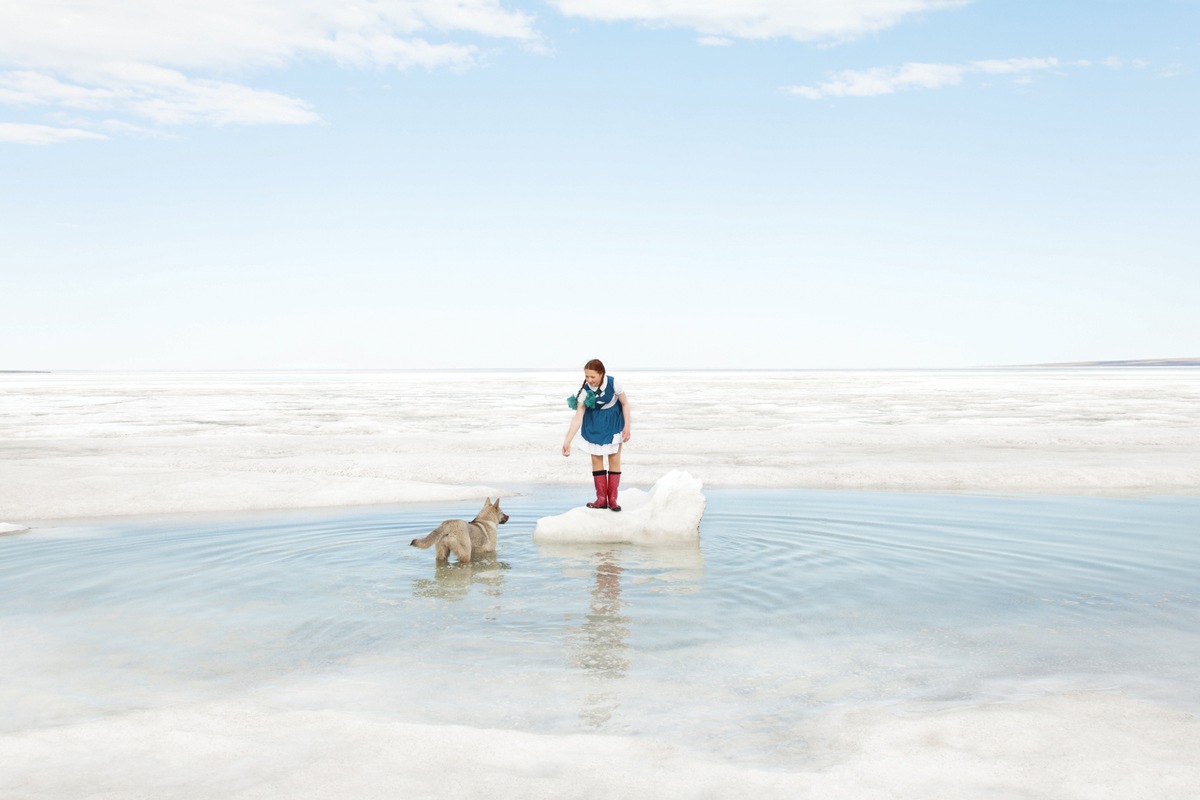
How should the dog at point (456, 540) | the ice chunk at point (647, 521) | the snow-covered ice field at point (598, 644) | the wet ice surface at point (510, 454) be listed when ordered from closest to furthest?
1. the snow-covered ice field at point (598, 644)
2. the dog at point (456, 540)
3. the ice chunk at point (647, 521)
4. the wet ice surface at point (510, 454)

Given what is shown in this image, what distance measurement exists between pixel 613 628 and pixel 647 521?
159 inches

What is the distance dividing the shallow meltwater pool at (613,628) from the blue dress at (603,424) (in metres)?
1.44

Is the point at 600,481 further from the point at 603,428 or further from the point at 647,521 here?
the point at 647,521

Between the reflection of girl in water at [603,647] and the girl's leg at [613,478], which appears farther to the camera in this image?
the girl's leg at [613,478]

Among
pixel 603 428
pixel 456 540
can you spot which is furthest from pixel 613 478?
pixel 456 540

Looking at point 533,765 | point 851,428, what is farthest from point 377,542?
point 851,428

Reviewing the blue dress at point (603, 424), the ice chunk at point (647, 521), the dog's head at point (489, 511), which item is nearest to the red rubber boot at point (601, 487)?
the blue dress at point (603, 424)

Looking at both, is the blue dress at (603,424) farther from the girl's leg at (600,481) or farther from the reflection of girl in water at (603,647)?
the reflection of girl in water at (603,647)

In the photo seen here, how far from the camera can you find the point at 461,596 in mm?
7938

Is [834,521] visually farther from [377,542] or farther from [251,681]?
[251,681]

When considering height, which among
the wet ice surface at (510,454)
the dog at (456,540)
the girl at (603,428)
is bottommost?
the wet ice surface at (510,454)

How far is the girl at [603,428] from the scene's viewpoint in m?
12.1

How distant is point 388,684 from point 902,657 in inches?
132

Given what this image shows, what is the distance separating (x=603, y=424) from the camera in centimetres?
1213
